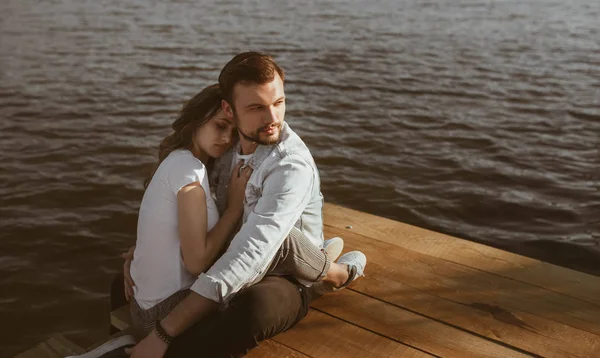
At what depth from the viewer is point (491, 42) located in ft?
40.3

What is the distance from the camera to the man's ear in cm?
284

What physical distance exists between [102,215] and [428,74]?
6.20m

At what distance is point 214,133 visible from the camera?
2.92 metres

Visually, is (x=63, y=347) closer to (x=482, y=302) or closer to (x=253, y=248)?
(x=253, y=248)

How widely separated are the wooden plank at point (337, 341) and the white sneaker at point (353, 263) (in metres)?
0.29

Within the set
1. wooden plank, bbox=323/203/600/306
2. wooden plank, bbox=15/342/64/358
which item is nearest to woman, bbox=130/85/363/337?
wooden plank, bbox=15/342/64/358

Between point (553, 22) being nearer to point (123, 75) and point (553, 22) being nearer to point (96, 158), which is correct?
point (123, 75)

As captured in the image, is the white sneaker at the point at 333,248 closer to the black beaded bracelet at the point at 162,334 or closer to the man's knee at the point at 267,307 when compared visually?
the man's knee at the point at 267,307

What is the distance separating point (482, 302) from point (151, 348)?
66.0 inches

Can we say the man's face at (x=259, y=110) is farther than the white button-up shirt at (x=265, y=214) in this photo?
Yes

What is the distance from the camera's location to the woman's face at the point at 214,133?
9.57 ft

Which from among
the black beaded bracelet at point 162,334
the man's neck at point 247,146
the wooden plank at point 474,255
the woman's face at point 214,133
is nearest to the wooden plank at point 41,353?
the black beaded bracelet at point 162,334

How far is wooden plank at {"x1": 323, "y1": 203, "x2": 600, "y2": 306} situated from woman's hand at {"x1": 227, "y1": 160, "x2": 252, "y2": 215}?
132cm

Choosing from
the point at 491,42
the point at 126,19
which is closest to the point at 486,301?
the point at 491,42
